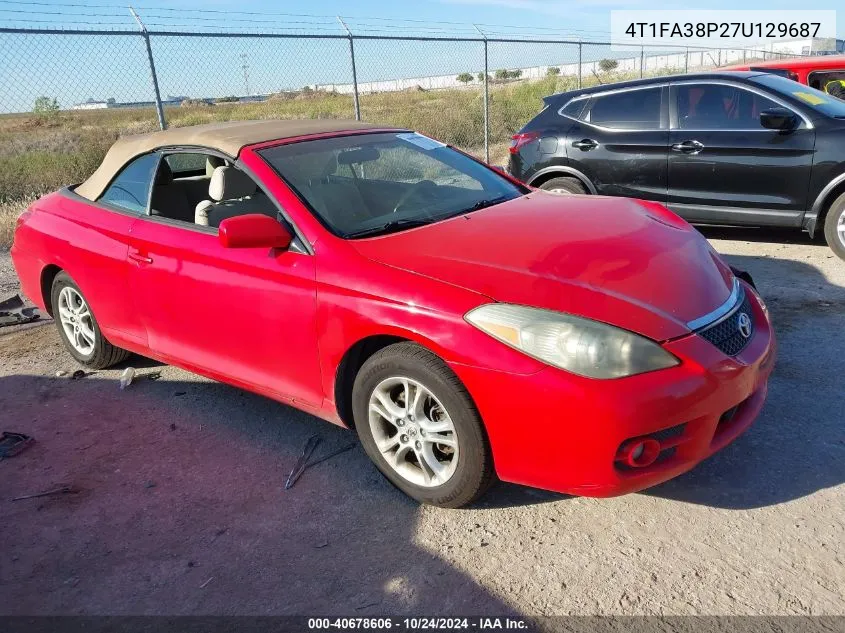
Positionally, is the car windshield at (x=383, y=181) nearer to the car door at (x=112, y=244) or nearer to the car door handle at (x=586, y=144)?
the car door at (x=112, y=244)

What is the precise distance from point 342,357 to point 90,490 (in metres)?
1.41

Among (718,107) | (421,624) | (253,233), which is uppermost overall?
(718,107)

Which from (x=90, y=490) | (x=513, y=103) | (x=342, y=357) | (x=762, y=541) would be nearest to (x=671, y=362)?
(x=762, y=541)

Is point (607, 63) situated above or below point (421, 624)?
above

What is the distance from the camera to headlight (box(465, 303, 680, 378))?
8.25 feet

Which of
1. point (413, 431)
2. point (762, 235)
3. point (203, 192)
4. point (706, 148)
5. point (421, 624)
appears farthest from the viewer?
point (762, 235)

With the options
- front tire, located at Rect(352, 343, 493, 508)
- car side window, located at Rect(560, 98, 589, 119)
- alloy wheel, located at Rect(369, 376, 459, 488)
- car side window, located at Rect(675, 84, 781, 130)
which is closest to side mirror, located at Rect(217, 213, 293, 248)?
front tire, located at Rect(352, 343, 493, 508)

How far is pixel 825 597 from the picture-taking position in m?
2.34

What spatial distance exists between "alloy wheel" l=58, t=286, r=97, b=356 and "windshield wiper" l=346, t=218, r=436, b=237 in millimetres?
2268

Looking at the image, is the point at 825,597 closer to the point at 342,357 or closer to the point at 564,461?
the point at 564,461

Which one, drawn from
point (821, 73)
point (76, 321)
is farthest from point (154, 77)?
point (821, 73)

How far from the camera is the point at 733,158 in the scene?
21.1 feet

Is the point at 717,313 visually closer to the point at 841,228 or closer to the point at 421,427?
the point at 421,427

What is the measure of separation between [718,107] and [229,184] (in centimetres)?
484
